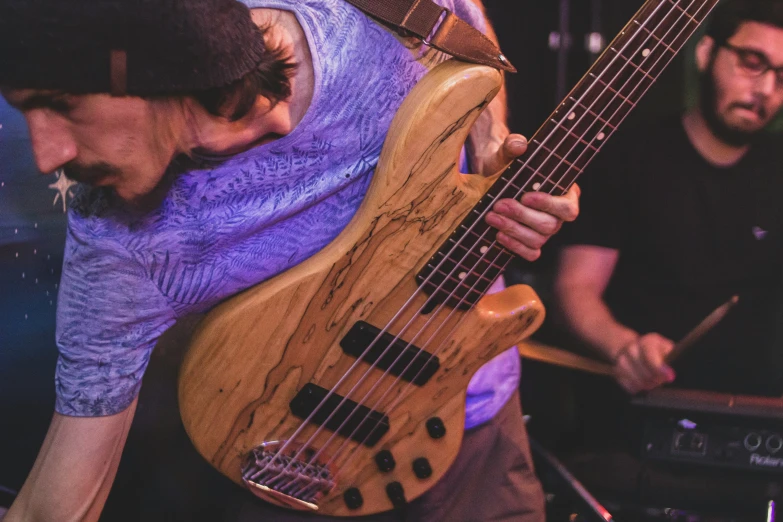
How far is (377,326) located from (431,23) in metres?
0.41

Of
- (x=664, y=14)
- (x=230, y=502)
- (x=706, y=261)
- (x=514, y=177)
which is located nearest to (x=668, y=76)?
(x=706, y=261)

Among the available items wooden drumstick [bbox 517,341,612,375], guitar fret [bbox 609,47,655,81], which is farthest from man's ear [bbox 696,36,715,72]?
guitar fret [bbox 609,47,655,81]

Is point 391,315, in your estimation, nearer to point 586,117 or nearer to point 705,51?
point 586,117

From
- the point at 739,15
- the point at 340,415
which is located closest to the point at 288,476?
the point at 340,415

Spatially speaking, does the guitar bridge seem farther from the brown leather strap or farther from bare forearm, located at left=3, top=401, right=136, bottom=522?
the brown leather strap

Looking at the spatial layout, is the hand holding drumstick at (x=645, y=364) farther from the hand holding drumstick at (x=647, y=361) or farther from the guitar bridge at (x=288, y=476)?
the guitar bridge at (x=288, y=476)

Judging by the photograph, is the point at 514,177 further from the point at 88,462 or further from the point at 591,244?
the point at 591,244

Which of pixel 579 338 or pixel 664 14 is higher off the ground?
pixel 664 14

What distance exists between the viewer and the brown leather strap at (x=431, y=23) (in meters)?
0.84

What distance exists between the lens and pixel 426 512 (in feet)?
3.55

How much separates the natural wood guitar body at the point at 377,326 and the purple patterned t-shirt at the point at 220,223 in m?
0.05

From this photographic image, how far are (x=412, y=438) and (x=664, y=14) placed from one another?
703mm

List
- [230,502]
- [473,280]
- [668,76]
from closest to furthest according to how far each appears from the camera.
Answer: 1. [473,280]
2. [230,502]
3. [668,76]

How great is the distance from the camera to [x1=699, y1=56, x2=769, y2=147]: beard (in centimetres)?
171
